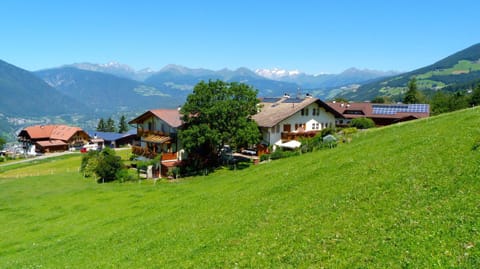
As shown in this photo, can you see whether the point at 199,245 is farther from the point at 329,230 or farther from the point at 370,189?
the point at 370,189

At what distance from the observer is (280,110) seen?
6056cm

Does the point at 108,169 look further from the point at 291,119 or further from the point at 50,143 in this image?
the point at 50,143

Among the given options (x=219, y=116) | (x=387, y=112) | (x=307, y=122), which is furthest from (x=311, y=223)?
(x=387, y=112)

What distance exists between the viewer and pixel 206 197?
2578cm

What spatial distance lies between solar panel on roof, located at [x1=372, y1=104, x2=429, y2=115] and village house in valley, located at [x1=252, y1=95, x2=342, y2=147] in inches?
1137

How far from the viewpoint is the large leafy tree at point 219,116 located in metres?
44.7

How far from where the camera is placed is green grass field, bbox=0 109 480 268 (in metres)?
10.9

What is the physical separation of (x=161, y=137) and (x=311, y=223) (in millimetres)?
46274

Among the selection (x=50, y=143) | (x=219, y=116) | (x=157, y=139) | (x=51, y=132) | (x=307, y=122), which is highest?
(x=219, y=116)

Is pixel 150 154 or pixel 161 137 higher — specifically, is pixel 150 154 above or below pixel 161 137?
below

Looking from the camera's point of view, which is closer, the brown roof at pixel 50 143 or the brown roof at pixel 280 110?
the brown roof at pixel 280 110

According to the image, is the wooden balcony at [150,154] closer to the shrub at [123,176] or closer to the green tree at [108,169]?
the shrub at [123,176]

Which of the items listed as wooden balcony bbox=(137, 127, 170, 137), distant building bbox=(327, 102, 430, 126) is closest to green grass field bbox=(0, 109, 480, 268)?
wooden balcony bbox=(137, 127, 170, 137)

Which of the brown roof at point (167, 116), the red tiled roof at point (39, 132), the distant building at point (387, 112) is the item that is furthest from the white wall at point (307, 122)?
the red tiled roof at point (39, 132)
